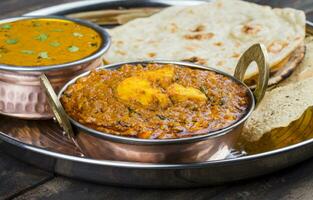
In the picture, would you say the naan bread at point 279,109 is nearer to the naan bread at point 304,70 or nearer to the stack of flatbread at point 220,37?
the stack of flatbread at point 220,37

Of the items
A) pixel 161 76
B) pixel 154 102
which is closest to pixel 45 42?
pixel 161 76

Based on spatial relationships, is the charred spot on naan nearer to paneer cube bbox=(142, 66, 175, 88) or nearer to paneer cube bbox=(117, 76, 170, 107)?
paneer cube bbox=(142, 66, 175, 88)

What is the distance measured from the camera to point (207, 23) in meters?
3.48

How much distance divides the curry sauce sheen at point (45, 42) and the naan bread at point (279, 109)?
804 millimetres

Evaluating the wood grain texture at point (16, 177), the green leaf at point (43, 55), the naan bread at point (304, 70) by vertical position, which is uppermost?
the green leaf at point (43, 55)

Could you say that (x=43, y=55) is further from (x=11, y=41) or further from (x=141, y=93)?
(x=141, y=93)

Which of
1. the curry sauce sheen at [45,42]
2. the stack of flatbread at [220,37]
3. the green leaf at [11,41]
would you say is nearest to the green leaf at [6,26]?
the curry sauce sheen at [45,42]

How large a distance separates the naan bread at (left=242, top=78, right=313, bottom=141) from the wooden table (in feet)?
0.66

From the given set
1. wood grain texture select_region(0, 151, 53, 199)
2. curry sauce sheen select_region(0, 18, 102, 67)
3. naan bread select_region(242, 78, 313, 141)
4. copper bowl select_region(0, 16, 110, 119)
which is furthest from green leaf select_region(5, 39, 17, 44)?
naan bread select_region(242, 78, 313, 141)

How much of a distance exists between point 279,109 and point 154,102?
1.96 ft

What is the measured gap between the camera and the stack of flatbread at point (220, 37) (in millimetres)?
3068

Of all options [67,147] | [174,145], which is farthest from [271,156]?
[67,147]

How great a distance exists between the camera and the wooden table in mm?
2129

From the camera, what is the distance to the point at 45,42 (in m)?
2.83
